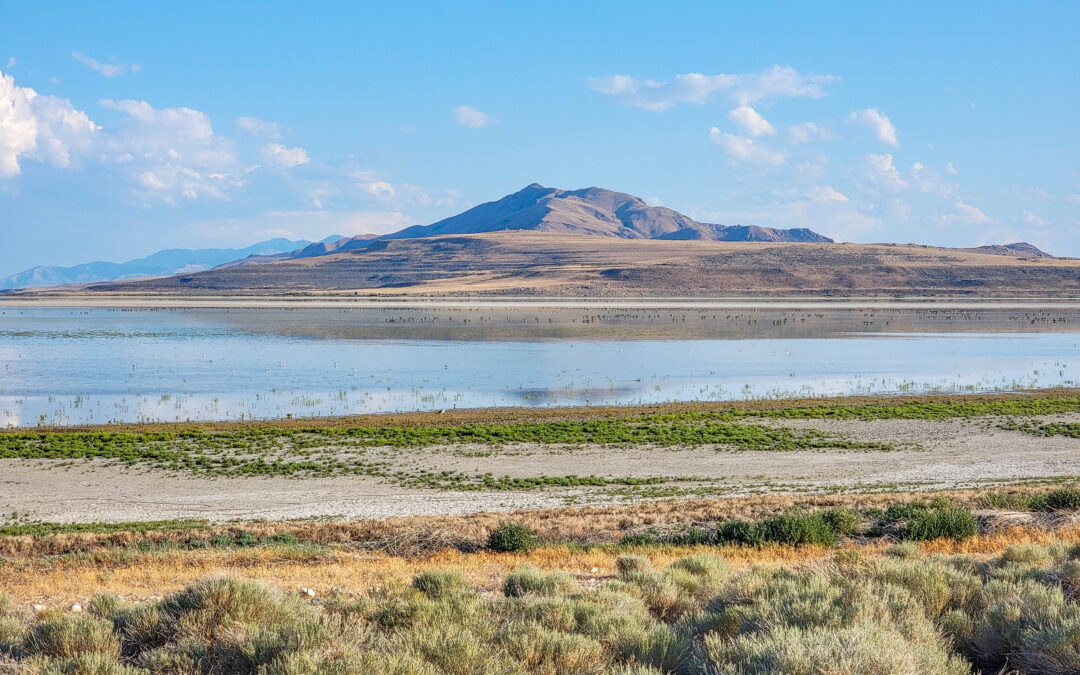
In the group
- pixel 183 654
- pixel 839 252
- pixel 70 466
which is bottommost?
pixel 70 466

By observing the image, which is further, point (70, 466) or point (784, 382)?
point (784, 382)

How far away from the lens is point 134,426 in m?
25.7

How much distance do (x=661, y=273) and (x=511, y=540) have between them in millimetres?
134012

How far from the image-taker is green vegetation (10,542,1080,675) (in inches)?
203

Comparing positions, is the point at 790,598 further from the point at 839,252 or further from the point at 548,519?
the point at 839,252

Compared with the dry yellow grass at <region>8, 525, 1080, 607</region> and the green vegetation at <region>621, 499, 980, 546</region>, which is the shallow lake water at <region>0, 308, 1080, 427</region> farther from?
the green vegetation at <region>621, 499, 980, 546</region>

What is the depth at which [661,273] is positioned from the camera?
14388cm

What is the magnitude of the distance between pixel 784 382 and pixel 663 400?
7.49 metres

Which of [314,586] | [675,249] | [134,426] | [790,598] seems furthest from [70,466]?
[675,249]

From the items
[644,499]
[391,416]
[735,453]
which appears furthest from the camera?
[391,416]

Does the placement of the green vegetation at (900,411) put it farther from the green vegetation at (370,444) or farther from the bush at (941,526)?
the bush at (941,526)

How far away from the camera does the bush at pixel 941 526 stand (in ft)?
39.0

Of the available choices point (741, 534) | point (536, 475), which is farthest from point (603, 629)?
point (536, 475)

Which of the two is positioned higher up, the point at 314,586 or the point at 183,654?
the point at 183,654
